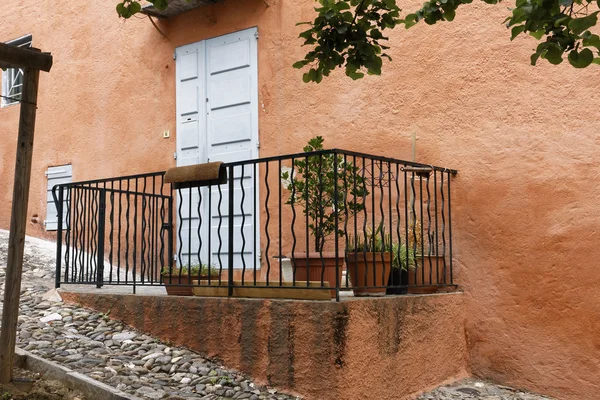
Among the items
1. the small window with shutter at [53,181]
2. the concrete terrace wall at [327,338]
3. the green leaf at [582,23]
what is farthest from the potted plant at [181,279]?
the small window with shutter at [53,181]

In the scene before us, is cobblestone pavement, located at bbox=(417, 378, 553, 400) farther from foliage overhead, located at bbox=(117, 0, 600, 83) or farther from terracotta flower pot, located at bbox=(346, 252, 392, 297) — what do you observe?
foliage overhead, located at bbox=(117, 0, 600, 83)

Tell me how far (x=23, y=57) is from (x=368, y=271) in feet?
9.98

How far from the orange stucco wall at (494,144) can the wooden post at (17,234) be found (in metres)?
3.25

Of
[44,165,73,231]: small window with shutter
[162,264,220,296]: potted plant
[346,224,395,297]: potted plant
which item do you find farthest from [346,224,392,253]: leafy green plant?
[44,165,73,231]: small window with shutter

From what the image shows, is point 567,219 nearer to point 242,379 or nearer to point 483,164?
point 483,164

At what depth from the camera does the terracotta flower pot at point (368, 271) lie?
17.4ft

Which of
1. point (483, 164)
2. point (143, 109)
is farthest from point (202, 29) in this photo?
point (483, 164)

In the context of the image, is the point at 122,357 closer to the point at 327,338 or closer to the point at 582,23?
the point at 327,338

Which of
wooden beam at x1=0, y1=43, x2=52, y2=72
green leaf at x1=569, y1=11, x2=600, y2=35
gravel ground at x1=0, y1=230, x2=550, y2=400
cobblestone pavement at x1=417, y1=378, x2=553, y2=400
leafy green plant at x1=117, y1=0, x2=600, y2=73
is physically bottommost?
cobblestone pavement at x1=417, y1=378, x2=553, y2=400

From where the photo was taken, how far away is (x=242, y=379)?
17.4ft

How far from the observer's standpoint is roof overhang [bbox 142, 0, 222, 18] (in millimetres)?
8547

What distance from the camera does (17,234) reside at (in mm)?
4941

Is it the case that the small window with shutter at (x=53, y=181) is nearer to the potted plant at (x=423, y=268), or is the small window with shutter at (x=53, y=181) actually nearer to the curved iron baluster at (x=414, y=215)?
the curved iron baluster at (x=414, y=215)

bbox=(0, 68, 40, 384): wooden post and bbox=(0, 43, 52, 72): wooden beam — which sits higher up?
bbox=(0, 43, 52, 72): wooden beam
